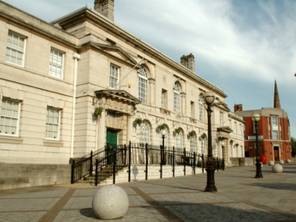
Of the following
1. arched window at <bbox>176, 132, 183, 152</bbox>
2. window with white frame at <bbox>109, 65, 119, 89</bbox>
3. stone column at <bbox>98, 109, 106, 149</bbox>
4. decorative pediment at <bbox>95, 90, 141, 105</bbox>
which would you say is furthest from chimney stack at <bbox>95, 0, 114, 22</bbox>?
arched window at <bbox>176, 132, 183, 152</bbox>

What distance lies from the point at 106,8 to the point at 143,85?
281 inches

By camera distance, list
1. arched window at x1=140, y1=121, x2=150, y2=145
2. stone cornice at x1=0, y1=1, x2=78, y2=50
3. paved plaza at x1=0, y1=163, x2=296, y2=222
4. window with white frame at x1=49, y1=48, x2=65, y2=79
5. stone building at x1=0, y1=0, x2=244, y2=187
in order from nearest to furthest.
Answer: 1. paved plaza at x1=0, y1=163, x2=296, y2=222
2. stone cornice at x1=0, y1=1, x2=78, y2=50
3. stone building at x1=0, y1=0, x2=244, y2=187
4. window with white frame at x1=49, y1=48, x2=65, y2=79
5. arched window at x1=140, y1=121, x2=150, y2=145

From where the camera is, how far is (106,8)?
848 inches

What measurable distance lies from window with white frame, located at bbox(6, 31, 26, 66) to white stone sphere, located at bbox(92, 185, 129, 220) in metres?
11.4

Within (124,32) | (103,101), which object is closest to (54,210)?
(103,101)

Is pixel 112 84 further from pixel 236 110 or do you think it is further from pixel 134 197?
pixel 236 110

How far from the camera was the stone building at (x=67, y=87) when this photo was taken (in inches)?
563

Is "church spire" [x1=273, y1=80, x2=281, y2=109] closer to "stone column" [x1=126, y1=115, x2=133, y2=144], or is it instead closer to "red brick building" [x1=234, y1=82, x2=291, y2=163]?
"red brick building" [x1=234, y1=82, x2=291, y2=163]

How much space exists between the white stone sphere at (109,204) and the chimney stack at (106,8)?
1796 cm

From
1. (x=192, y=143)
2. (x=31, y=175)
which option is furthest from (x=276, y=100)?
(x=31, y=175)

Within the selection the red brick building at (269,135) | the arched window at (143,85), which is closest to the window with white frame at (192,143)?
the arched window at (143,85)

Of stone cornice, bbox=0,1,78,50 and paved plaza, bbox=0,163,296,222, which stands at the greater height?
stone cornice, bbox=0,1,78,50

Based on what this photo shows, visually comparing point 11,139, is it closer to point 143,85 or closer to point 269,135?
point 143,85

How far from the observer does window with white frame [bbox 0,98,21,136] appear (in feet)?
44.9
